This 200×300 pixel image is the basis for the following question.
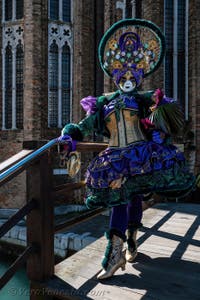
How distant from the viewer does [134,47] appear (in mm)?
2666

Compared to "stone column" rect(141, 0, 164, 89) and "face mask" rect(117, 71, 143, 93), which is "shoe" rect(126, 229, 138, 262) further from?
"stone column" rect(141, 0, 164, 89)

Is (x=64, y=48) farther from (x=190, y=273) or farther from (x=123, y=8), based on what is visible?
(x=190, y=273)

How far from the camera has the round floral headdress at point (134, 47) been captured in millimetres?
2648

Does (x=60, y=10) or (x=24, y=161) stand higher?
(x=60, y=10)

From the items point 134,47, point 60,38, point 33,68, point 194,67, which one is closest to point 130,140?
point 134,47

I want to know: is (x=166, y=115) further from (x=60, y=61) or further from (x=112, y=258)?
(x=60, y=61)

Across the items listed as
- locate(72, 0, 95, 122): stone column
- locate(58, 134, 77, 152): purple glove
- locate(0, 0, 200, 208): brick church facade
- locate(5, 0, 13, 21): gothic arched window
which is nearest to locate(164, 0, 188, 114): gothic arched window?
locate(0, 0, 200, 208): brick church facade

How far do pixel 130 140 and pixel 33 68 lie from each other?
9427mm

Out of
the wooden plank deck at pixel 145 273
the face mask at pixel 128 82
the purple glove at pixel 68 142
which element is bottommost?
the wooden plank deck at pixel 145 273

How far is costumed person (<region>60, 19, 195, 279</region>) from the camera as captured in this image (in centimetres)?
228

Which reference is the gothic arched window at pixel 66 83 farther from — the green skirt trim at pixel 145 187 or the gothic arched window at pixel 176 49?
the green skirt trim at pixel 145 187

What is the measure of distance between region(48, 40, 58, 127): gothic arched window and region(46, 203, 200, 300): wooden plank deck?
8.89 meters

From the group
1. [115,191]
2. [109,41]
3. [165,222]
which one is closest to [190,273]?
[115,191]

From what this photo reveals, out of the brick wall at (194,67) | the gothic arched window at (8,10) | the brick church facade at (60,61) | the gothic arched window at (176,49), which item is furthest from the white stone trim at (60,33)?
the brick wall at (194,67)
